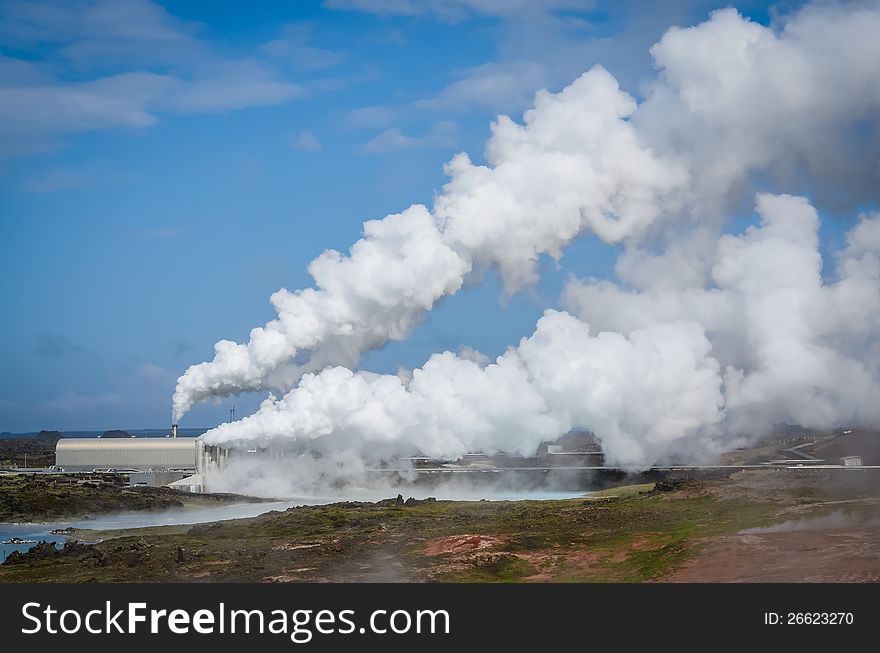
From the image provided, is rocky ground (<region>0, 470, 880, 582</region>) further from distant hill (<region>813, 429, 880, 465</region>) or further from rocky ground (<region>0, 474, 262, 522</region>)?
distant hill (<region>813, 429, 880, 465</region>)

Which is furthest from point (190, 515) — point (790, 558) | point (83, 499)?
point (790, 558)

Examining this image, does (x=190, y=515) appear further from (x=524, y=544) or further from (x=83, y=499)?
(x=524, y=544)

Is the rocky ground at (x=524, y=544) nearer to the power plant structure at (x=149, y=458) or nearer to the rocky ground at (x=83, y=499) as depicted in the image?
the rocky ground at (x=83, y=499)

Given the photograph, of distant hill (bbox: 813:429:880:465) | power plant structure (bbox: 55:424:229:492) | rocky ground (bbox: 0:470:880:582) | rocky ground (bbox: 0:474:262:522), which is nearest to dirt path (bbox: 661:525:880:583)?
rocky ground (bbox: 0:470:880:582)

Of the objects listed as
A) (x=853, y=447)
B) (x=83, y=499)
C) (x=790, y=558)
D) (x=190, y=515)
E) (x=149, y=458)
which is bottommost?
(x=790, y=558)

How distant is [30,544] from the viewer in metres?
78.1

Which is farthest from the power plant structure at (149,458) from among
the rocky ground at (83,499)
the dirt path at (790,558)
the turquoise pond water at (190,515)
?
the dirt path at (790,558)

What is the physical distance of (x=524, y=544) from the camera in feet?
218

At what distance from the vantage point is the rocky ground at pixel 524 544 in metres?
56.4

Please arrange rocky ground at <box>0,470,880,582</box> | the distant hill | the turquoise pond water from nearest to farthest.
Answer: rocky ground at <box>0,470,880,582</box>
the turquoise pond water
the distant hill

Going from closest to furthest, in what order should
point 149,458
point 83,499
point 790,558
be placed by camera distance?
1. point 790,558
2. point 83,499
3. point 149,458

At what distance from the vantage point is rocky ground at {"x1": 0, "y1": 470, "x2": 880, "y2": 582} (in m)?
56.4
